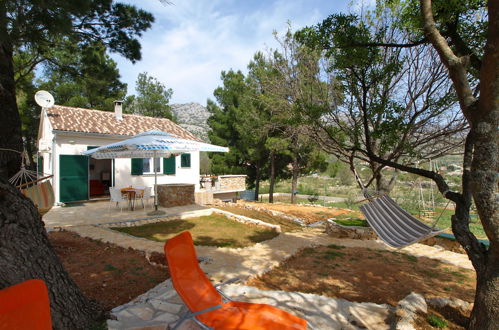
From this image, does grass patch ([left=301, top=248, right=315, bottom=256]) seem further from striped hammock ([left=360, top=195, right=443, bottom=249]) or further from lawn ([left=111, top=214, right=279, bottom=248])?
striped hammock ([left=360, top=195, right=443, bottom=249])

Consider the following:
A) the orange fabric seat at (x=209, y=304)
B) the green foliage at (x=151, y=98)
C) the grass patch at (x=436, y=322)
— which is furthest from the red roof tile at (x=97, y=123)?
the green foliage at (x=151, y=98)

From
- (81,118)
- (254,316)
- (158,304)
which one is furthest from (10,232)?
(81,118)

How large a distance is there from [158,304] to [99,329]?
906mm

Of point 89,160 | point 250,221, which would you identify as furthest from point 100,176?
point 250,221

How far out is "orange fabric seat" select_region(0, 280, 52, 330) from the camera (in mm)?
1581

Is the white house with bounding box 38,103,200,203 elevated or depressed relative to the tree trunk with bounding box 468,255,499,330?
elevated

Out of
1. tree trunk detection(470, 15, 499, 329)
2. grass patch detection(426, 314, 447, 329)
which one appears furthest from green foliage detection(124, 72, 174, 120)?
tree trunk detection(470, 15, 499, 329)

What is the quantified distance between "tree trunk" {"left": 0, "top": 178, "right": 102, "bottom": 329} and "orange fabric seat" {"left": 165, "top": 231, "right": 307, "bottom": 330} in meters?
0.87

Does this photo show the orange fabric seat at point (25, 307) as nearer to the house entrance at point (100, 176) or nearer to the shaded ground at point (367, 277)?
the shaded ground at point (367, 277)

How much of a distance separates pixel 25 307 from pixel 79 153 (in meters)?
11.8

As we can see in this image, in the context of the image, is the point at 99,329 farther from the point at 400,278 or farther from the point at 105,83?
the point at 105,83

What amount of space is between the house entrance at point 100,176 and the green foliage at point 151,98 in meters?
14.7

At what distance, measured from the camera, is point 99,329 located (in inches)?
101

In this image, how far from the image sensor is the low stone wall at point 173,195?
432 inches
